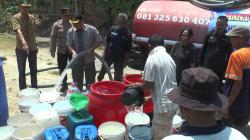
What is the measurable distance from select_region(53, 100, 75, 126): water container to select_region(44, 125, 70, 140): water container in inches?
14.1

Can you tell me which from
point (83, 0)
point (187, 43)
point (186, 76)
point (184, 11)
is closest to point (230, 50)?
point (187, 43)

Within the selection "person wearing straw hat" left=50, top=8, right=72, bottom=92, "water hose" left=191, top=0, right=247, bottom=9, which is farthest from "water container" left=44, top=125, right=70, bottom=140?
"water hose" left=191, top=0, right=247, bottom=9

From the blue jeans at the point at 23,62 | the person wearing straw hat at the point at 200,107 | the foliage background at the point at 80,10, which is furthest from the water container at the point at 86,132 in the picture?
the foliage background at the point at 80,10

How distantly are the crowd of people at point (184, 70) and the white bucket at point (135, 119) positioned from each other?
0.27 metres

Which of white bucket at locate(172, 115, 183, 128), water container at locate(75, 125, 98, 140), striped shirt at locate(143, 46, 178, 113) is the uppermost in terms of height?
striped shirt at locate(143, 46, 178, 113)

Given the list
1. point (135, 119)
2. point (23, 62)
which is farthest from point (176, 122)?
point (23, 62)

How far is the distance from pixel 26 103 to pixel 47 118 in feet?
2.14

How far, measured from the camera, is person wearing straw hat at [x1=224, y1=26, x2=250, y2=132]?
14.3 feet

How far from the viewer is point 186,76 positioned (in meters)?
2.00

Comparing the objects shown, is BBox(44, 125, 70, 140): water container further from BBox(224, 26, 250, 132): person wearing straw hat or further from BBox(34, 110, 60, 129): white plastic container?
BBox(224, 26, 250, 132): person wearing straw hat

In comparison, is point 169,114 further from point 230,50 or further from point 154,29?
point 154,29

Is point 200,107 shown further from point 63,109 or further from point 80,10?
point 80,10

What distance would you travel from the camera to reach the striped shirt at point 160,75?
13.0 feet

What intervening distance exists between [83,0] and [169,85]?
484 inches
